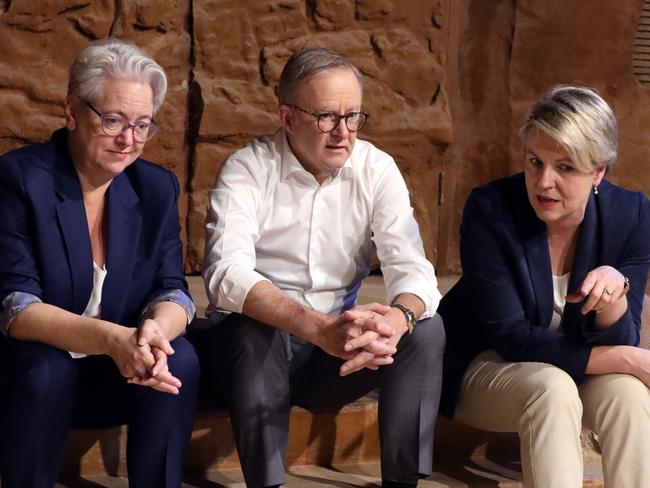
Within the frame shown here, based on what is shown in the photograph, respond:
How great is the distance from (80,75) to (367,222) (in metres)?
0.82

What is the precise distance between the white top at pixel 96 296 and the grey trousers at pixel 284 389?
0.28m

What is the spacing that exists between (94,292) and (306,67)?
732mm

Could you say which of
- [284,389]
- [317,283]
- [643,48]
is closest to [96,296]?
[284,389]

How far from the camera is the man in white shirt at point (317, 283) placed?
8.86 feet

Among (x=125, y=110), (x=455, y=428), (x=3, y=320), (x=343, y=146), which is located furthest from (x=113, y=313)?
(x=455, y=428)

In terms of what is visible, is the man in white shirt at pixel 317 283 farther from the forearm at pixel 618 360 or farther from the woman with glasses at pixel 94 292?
the forearm at pixel 618 360

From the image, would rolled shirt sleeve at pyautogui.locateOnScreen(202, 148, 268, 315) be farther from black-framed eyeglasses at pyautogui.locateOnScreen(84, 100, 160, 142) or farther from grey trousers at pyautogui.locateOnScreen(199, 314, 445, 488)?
black-framed eyeglasses at pyautogui.locateOnScreen(84, 100, 160, 142)

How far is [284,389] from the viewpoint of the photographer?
2.75 metres

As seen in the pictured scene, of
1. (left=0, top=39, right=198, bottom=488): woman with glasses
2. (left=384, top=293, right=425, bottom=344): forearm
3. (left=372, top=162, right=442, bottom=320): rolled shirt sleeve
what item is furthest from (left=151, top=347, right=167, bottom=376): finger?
(left=372, top=162, right=442, bottom=320): rolled shirt sleeve

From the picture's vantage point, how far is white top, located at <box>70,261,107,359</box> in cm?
268

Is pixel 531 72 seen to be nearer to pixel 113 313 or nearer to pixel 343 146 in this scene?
pixel 343 146

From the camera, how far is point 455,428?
10.5 ft

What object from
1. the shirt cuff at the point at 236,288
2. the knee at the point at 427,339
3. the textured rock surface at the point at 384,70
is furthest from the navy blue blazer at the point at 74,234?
the textured rock surface at the point at 384,70

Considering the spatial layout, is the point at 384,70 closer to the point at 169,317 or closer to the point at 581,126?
the point at 581,126
